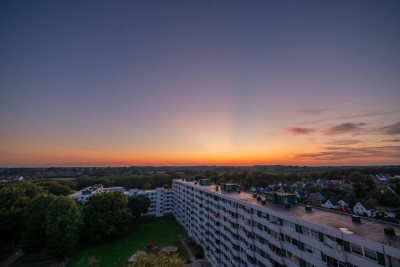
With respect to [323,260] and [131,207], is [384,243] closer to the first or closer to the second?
[323,260]

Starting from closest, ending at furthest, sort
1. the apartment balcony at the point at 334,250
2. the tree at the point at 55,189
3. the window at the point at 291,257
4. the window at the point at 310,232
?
the apartment balcony at the point at 334,250, the window at the point at 310,232, the window at the point at 291,257, the tree at the point at 55,189

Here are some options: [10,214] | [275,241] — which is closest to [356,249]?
[275,241]

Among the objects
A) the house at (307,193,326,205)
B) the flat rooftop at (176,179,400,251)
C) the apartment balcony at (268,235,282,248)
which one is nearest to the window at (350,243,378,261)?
the flat rooftop at (176,179,400,251)

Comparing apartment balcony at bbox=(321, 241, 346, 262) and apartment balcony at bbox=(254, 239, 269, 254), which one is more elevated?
apartment balcony at bbox=(321, 241, 346, 262)

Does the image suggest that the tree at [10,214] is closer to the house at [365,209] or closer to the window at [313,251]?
the window at [313,251]

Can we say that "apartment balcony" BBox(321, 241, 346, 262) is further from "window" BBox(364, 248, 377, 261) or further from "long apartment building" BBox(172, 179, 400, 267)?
"window" BBox(364, 248, 377, 261)

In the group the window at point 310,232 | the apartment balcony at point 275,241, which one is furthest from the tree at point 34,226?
the window at point 310,232
